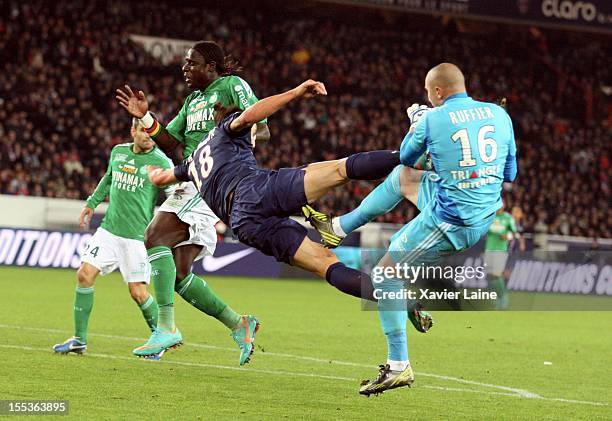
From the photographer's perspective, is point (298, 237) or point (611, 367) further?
point (611, 367)

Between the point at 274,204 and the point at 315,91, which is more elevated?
the point at 315,91

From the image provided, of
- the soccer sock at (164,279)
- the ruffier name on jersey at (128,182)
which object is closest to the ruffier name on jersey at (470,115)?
the soccer sock at (164,279)

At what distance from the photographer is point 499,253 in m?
19.1

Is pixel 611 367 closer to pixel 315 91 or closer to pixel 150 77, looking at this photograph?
pixel 315 91

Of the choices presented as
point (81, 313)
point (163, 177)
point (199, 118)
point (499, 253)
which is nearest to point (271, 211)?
point (163, 177)

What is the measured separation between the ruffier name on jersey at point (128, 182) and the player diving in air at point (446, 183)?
2.82 meters

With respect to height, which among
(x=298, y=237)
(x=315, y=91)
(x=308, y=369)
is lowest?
(x=308, y=369)

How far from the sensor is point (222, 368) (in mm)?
8789

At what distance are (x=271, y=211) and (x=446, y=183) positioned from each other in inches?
47.7

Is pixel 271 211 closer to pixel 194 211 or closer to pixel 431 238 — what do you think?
pixel 431 238

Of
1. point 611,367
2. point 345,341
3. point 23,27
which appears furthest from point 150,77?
point 611,367

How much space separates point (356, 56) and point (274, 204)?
26530mm

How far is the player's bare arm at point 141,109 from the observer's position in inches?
330

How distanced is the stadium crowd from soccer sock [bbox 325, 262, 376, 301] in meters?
17.6
